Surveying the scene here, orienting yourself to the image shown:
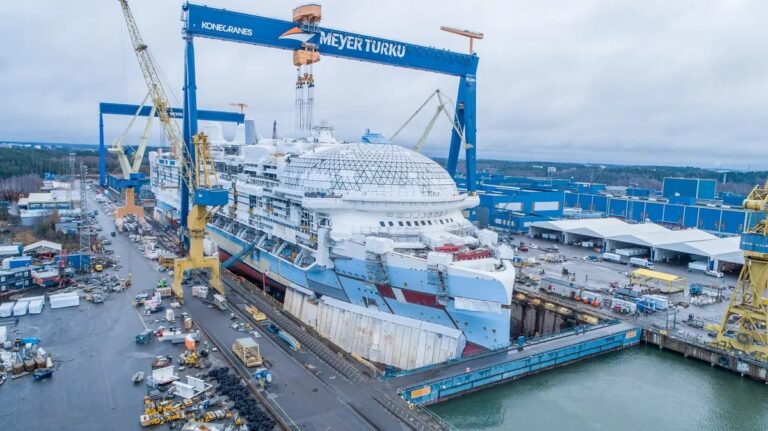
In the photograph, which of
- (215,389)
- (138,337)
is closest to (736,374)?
(215,389)

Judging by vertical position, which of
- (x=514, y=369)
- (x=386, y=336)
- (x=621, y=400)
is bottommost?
(x=621, y=400)

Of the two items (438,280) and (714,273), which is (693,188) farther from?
(438,280)

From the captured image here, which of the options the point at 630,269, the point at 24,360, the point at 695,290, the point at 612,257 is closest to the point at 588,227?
the point at 612,257

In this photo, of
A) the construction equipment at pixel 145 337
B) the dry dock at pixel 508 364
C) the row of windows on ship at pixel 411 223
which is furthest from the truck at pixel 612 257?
the construction equipment at pixel 145 337

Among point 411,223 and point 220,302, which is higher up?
point 411,223

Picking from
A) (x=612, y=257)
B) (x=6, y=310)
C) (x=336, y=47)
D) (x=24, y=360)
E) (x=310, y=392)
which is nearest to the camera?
(x=310, y=392)

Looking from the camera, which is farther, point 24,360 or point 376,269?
point 376,269

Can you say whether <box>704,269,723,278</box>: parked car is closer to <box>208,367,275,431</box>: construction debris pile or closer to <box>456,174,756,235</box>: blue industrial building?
<box>456,174,756,235</box>: blue industrial building
